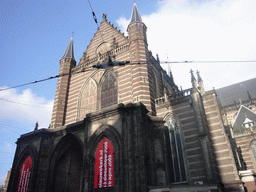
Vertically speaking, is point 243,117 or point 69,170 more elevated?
point 243,117

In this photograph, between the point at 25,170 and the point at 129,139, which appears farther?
the point at 25,170

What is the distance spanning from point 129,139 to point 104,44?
56.4 ft

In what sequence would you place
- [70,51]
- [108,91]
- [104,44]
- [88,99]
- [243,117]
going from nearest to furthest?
[108,91], [88,99], [104,44], [70,51], [243,117]

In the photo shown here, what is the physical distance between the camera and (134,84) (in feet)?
66.7

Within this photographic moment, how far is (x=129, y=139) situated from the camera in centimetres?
1342

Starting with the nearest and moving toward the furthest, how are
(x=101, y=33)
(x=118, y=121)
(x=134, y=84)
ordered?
(x=118, y=121), (x=134, y=84), (x=101, y=33)

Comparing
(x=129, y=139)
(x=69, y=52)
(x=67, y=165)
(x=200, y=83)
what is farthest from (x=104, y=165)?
(x=69, y=52)

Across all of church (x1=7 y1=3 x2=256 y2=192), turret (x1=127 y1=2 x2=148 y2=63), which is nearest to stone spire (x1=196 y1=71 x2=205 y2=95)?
church (x1=7 y1=3 x2=256 y2=192)

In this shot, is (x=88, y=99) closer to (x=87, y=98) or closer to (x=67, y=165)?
(x=87, y=98)

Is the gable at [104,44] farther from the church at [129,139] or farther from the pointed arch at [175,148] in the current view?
the pointed arch at [175,148]

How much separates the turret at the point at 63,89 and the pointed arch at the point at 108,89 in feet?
16.6

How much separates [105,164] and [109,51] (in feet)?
49.6

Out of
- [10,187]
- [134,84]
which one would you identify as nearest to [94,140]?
[134,84]

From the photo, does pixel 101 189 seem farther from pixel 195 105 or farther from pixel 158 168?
pixel 195 105
